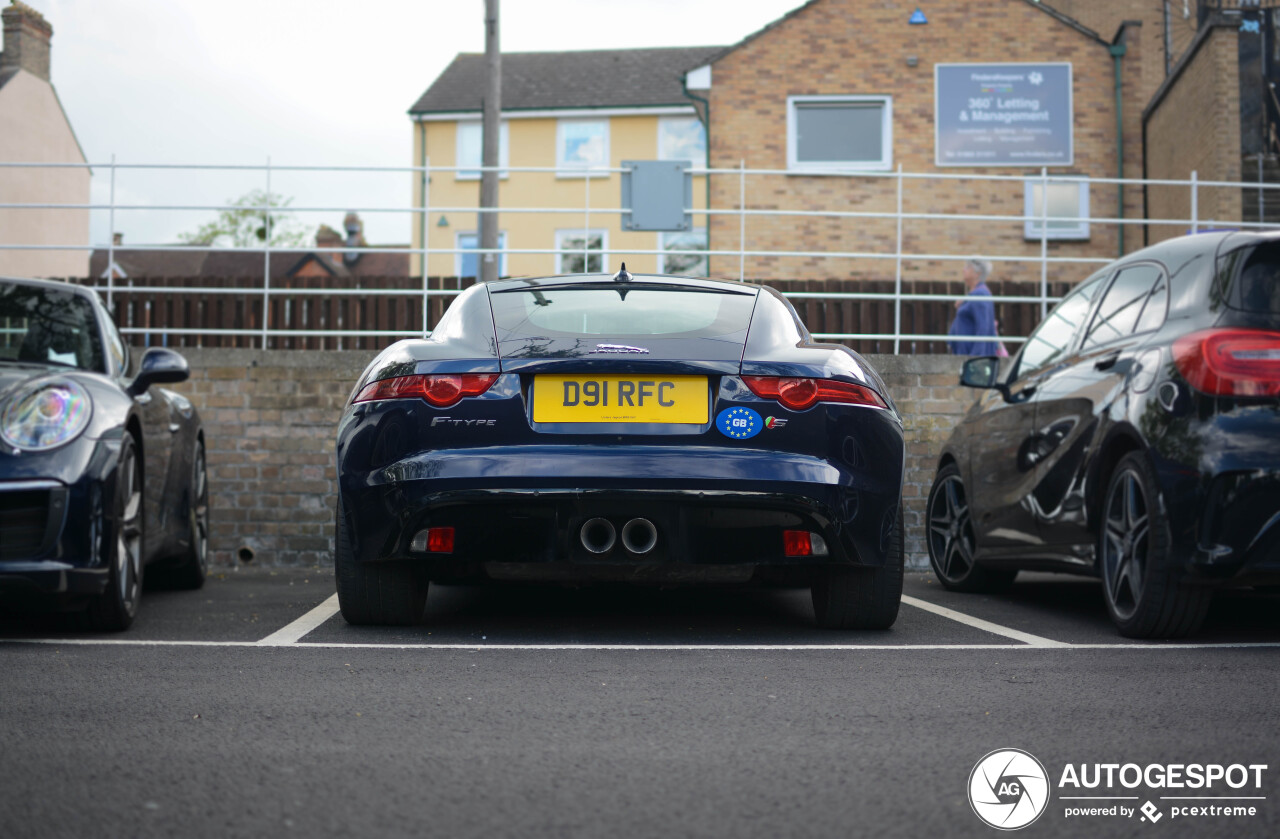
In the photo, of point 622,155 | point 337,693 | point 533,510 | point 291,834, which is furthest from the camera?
point 622,155

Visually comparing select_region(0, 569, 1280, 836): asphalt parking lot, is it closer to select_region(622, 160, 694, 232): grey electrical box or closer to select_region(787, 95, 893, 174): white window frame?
select_region(622, 160, 694, 232): grey electrical box

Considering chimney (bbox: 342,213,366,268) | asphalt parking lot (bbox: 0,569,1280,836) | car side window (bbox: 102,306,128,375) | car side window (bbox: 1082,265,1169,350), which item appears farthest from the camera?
chimney (bbox: 342,213,366,268)

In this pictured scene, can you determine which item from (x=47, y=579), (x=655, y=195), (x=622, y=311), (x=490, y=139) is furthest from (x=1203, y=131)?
(x=47, y=579)

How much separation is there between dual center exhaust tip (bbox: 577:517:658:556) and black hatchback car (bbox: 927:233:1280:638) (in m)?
1.74

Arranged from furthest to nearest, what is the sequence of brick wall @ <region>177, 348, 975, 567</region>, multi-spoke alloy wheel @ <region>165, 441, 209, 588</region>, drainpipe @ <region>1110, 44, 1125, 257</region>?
drainpipe @ <region>1110, 44, 1125, 257</region>
brick wall @ <region>177, 348, 975, 567</region>
multi-spoke alloy wheel @ <region>165, 441, 209, 588</region>

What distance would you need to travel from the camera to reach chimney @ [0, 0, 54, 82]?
36312 mm

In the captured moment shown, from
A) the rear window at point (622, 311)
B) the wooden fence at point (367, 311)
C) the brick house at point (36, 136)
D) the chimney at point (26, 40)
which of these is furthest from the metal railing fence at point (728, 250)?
the chimney at point (26, 40)

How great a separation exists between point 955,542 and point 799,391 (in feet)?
9.38

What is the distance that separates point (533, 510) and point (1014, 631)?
2.03m

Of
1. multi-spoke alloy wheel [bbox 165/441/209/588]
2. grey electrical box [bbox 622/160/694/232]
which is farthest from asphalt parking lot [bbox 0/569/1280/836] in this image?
grey electrical box [bbox 622/160/694/232]

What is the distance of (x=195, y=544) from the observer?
7066 millimetres

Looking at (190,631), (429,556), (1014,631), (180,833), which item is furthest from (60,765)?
(1014,631)

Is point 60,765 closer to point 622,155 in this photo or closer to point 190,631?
point 190,631

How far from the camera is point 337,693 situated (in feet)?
11.9
